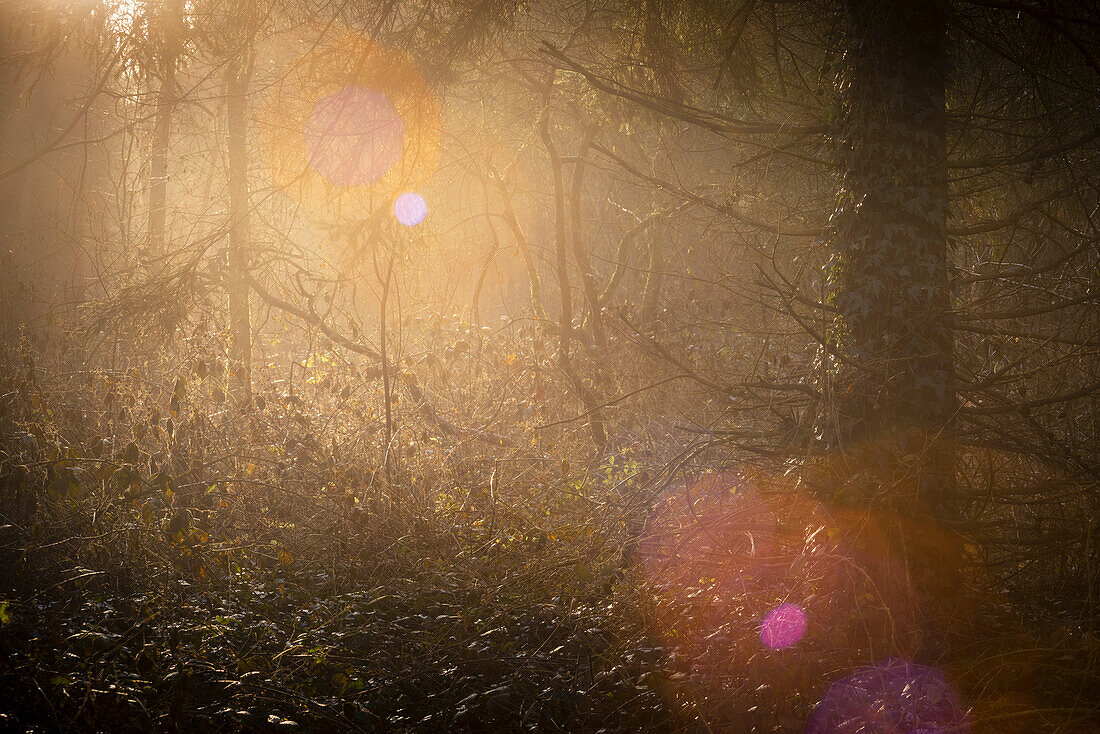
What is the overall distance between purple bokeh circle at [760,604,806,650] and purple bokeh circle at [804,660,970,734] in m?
0.37

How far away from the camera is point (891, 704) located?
3.67m

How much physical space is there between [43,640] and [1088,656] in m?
5.40

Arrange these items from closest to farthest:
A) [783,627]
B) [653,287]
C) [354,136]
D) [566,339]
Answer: [783,627], [354,136], [566,339], [653,287]

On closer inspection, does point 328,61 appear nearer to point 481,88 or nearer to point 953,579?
point 481,88

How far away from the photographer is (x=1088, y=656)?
3572mm

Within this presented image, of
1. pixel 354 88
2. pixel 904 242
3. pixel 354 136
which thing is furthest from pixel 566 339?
pixel 904 242

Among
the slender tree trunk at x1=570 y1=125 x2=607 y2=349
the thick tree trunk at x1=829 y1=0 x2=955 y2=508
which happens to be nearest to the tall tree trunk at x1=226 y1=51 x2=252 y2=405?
the slender tree trunk at x1=570 y1=125 x2=607 y2=349

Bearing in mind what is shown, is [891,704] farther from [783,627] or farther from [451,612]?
[451,612]

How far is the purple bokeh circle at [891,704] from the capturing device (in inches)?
139

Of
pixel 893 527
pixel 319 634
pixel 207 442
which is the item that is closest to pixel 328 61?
pixel 207 442

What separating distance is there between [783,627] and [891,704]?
0.77 metres

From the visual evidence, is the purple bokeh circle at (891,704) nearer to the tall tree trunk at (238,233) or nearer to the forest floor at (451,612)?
the forest floor at (451,612)

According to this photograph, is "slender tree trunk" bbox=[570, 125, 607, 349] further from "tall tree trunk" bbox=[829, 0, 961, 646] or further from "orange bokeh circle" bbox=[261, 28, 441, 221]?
"tall tree trunk" bbox=[829, 0, 961, 646]

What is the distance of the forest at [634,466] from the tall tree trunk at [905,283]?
20 millimetres
